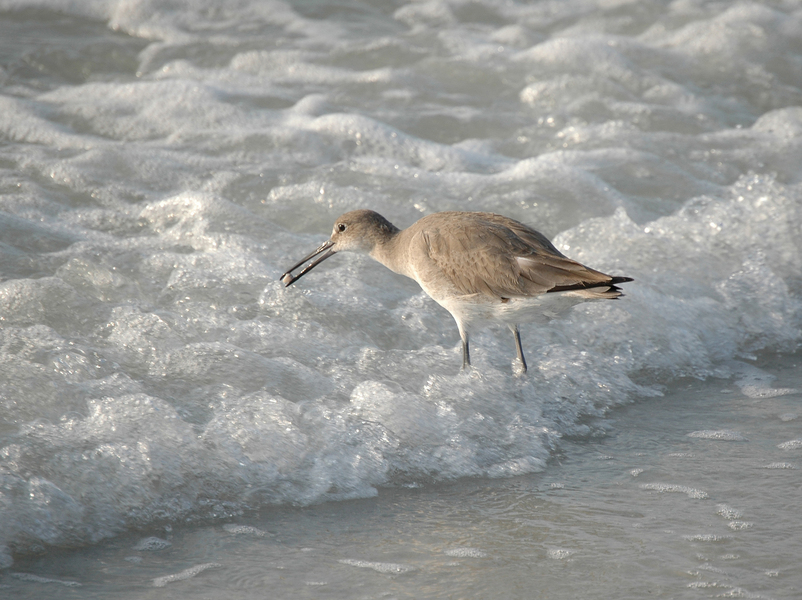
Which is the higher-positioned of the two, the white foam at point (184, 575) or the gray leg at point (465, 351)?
the gray leg at point (465, 351)

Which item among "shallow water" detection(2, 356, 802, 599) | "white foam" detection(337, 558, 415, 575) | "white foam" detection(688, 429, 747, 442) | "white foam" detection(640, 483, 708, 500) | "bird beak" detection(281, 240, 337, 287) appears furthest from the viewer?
"bird beak" detection(281, 240, 337, 287)

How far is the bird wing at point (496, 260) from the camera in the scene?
4082 millimetres

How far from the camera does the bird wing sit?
408 cm

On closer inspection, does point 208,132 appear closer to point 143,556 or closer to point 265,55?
point 265,55

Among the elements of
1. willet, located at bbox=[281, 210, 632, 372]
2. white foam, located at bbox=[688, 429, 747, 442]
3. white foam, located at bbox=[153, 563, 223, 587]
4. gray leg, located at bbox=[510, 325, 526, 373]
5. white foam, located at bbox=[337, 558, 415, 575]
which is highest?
willet, located at bbox=[281, 210, 632, 372]

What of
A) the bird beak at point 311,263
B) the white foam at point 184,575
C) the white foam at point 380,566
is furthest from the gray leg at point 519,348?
the white foam at point 184,575

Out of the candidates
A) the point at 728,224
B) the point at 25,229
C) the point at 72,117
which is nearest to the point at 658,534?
the point at 728,224

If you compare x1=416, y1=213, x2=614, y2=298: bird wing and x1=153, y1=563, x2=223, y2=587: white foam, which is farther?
x1=416, y1=213, x2=614, y2=298: bird wing

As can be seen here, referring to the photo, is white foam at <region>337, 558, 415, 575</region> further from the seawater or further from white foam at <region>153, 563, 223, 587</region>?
white foam at <region>153, 563, 223, 587</region>

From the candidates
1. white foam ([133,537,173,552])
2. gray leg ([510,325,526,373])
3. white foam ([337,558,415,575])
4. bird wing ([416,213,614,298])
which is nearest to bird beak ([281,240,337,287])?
bird wing ([416,213,614,298])

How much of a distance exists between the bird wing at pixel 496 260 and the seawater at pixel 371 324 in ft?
1.77

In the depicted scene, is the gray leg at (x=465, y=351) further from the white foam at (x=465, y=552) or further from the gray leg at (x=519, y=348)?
the white foam at (x=465, y=552)

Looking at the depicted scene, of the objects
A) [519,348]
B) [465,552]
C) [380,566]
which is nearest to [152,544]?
[380,566]

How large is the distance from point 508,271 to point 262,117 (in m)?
4.32
